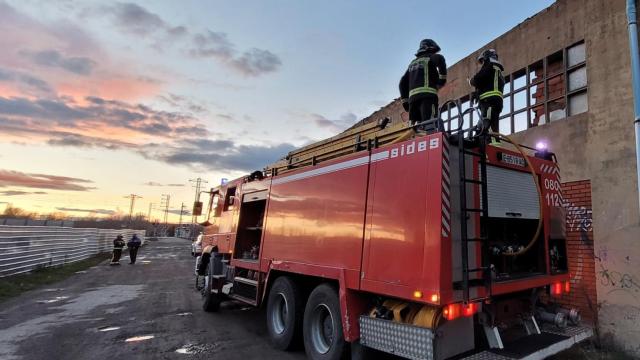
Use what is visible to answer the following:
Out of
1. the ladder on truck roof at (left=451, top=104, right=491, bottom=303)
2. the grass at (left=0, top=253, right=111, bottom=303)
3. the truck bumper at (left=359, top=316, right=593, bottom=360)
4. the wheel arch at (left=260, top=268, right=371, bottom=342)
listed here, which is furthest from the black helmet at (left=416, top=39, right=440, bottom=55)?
the grass at (left=0, top=253, right=111, bottom=303)

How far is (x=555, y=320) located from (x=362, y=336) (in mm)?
2263

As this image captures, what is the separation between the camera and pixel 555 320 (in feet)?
15.6

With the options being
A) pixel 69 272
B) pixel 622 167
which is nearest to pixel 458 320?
pixel 622 167

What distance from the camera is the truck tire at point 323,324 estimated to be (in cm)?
505

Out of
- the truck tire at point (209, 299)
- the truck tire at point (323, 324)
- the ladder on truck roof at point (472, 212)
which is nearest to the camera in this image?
the ladder on truck roof at point (472, 212)

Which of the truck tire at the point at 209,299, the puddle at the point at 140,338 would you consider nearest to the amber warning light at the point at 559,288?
the puddle at the point at 140,338

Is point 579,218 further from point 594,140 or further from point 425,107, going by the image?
point 425,107

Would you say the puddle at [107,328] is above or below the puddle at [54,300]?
above

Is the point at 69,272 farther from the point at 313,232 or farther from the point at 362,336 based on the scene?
the point at 362,336

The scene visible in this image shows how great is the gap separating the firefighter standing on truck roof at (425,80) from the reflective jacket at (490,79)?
0.57m

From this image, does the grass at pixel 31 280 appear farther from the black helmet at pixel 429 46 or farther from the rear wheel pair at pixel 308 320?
the black helmet at pixel 429 46

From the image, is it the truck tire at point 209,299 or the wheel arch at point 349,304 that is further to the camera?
the truck tire at point 209,299

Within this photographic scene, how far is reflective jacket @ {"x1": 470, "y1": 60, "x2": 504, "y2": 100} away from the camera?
19.9 feet

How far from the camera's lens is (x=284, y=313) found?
21.5ft
